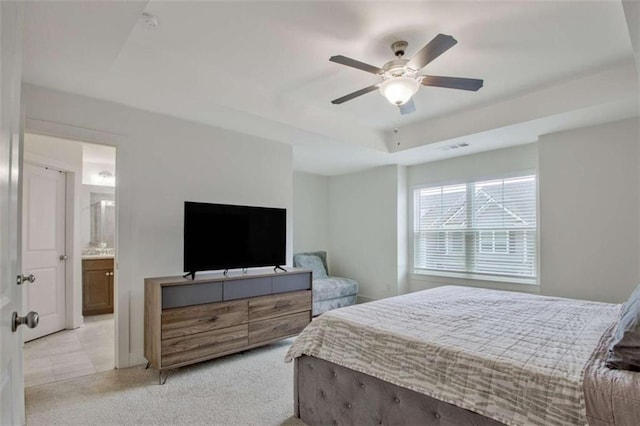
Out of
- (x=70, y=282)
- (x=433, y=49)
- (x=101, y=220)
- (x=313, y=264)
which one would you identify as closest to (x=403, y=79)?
(x=433, y=49)

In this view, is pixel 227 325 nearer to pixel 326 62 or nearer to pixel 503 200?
pixel 326 62

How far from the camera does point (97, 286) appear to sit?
5.55m

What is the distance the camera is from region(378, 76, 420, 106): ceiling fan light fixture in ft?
8.21

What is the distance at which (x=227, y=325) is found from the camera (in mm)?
3375

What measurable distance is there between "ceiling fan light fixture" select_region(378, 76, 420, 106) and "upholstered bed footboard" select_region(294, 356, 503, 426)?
1.90m

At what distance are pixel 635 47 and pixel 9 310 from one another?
9.80 ft

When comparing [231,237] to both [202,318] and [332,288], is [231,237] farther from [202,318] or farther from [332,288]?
[332,288]

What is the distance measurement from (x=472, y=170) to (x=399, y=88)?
303cm

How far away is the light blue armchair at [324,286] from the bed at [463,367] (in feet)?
8.55

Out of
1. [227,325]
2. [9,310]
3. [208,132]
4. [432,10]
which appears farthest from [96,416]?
[432,10]

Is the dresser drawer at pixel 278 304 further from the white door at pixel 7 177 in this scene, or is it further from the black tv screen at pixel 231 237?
the white door at pixel 7 177

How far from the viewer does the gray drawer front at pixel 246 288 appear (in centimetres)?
343

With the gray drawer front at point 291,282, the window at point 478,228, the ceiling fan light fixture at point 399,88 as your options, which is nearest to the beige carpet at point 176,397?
the gray drawer front at point 291,282

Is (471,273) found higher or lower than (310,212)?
lower
